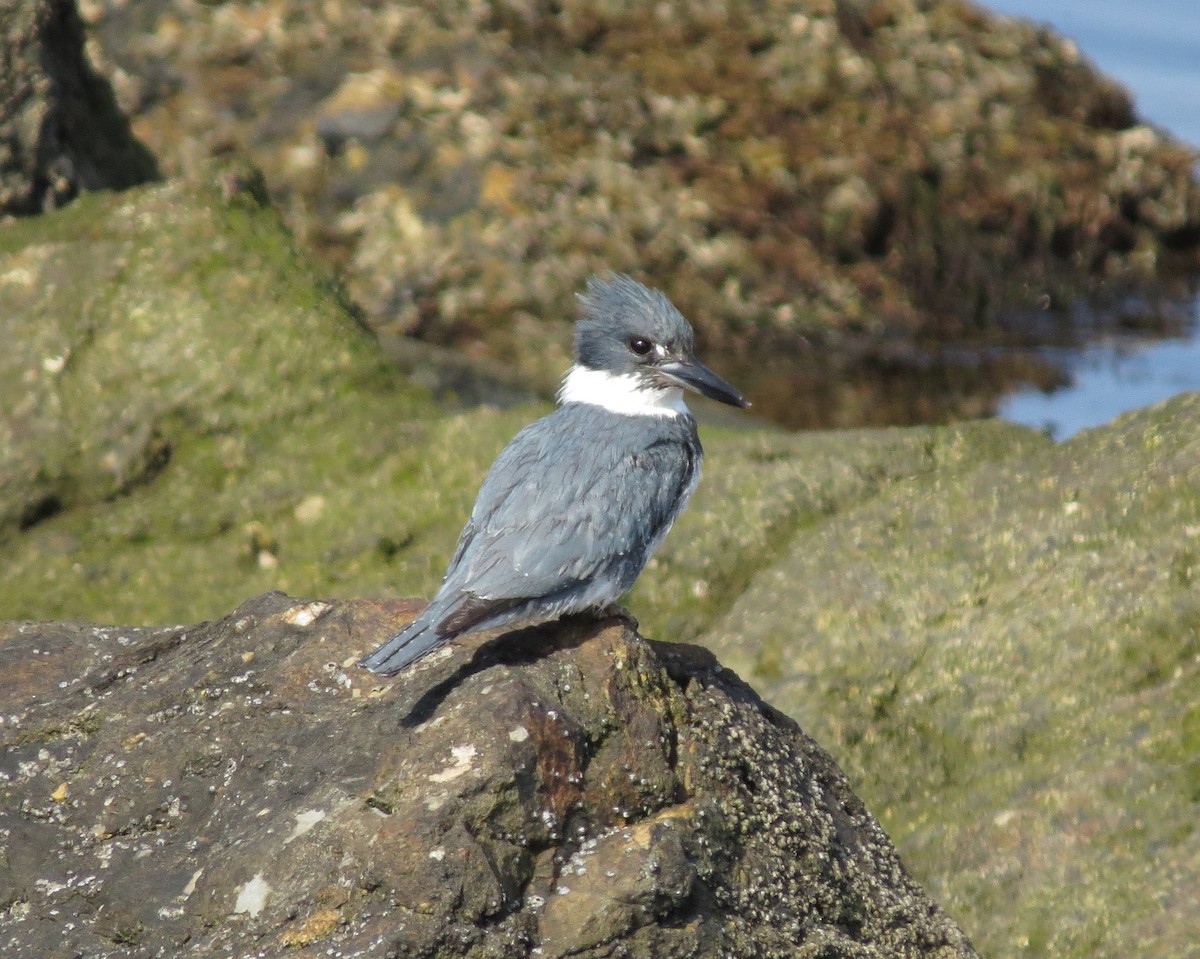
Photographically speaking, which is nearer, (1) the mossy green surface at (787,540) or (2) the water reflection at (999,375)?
(1) the mossy green surface at (787,540)

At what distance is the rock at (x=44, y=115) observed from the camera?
286 inches

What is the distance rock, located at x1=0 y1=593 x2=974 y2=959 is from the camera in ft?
10.0

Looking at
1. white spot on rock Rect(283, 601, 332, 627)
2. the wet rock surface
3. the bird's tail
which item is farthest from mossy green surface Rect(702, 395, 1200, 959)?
the wet rock surface

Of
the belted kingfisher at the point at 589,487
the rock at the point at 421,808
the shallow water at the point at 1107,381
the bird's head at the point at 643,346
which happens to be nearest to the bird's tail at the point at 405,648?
the belted kingfisher at the point at 589,487

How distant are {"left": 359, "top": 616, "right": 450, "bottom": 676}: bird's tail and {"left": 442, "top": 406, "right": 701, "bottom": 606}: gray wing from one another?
0.58ft

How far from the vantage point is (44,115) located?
7.41 meters

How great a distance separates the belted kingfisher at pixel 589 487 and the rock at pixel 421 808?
140 millimetres

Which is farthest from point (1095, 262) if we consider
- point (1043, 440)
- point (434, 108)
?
point (1043, 440)

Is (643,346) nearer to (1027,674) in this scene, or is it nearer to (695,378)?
(695,378)

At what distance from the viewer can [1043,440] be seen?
6.62 m

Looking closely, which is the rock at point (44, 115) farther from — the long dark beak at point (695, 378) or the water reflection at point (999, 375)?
the water reflection at point (999, 375)

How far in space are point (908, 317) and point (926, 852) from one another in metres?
7.97

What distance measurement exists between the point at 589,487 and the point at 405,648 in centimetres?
84

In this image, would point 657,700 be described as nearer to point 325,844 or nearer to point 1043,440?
point 325,844
